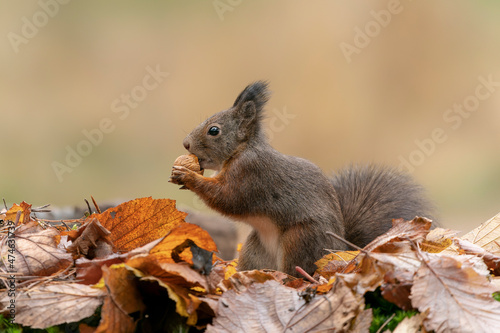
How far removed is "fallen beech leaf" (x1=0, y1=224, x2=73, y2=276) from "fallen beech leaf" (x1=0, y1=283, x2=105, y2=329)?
74mm

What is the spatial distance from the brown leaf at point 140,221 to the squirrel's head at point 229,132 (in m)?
0.63

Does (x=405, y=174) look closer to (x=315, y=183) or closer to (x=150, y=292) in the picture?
(x=315, y=183)

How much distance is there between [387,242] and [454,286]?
0.64ft

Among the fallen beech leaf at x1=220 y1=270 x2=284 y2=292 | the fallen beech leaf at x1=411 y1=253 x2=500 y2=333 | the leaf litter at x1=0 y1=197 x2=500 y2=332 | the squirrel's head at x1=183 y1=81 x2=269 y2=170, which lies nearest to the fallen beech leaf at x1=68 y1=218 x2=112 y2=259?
the leaf litter at x1=0 y1=197 x2=500 y2=332

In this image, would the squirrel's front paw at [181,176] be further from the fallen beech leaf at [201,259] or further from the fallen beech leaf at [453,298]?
the fallen beech leaf at [453,298]

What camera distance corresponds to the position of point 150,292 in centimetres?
82

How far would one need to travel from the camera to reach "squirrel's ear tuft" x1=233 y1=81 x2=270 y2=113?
1.68 metres

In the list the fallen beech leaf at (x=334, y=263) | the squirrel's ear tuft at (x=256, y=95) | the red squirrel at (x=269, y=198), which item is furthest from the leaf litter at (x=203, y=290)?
the squirrel's ear tuft at (x=256, y=95)

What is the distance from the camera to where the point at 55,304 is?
31.2 inches

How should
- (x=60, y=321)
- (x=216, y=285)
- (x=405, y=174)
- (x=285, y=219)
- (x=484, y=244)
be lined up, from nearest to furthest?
1. (x=60, y=321)
2. (x=216, y=285)
3. (x=484, y=244)
4. (x=285, y=219)
5. (x=405, y=174)

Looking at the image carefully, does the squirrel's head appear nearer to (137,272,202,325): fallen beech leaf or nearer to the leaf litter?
the leaf litter

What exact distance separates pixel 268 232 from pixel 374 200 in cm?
43

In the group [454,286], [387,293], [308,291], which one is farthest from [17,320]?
[454,286]

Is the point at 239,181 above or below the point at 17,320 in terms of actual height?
above
